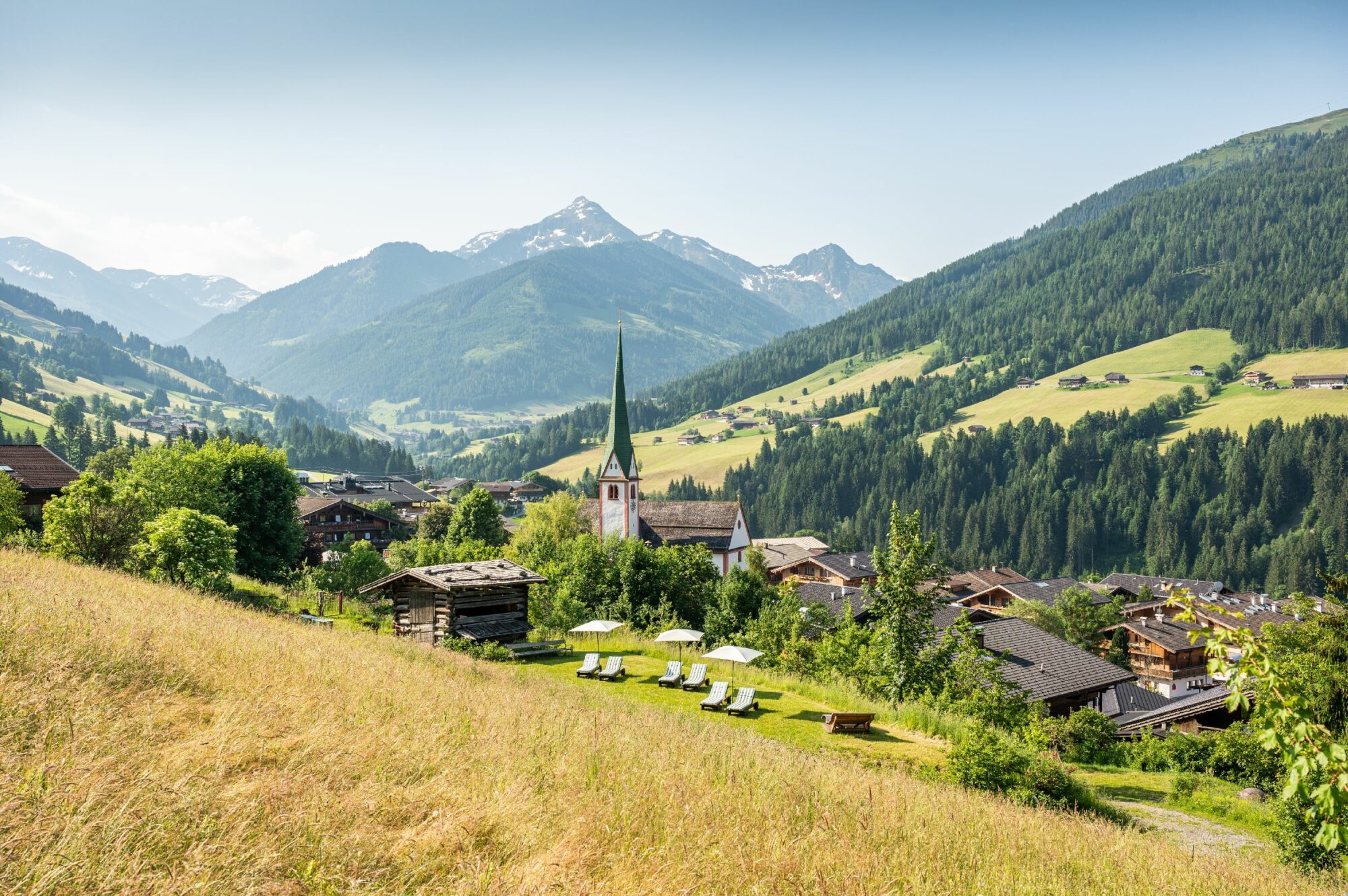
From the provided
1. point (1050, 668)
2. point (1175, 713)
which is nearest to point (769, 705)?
point (1050, 668)

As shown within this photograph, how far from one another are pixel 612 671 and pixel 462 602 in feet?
32.4

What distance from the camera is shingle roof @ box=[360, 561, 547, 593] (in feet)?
119

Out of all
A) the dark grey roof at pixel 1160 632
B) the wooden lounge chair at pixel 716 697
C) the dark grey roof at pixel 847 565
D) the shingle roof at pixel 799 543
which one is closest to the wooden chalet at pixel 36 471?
the wooden lounge chair at pixel 716 697

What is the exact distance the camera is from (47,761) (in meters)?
5.72

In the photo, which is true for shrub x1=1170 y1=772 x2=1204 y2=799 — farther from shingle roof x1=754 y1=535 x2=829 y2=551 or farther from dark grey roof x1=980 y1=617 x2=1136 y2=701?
shingle roof x1=754 y1=535 x2=829 y2=551

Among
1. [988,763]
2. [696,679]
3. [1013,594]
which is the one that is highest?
[988,763]

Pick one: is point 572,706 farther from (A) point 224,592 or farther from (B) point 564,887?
(A) point 224,592

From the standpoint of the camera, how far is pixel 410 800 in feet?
21.9

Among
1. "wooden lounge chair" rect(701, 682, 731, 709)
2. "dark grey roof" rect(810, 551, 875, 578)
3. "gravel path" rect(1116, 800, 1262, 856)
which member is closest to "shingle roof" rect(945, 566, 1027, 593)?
"dark grey roof" rect(810, 551, 875, 578)

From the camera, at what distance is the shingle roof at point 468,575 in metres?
36.2

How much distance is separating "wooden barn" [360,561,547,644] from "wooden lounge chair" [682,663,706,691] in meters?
10.3

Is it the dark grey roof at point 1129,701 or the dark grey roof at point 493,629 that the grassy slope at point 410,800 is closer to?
the dark grey roof at point 493,629

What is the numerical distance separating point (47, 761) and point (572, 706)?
747 cm

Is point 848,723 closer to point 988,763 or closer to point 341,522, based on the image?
point 988,763
